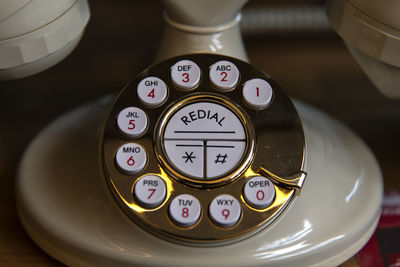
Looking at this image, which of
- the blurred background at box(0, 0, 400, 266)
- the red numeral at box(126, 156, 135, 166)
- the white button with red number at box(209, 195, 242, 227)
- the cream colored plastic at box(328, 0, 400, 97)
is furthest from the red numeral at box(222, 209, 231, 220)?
the blurred background at box(0, 0, 400, 266)

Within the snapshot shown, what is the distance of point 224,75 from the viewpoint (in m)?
0.56

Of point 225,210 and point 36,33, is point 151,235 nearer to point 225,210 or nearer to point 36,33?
point 225,210

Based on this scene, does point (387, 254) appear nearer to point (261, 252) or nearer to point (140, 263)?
point (261, 252)

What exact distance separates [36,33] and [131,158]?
0.16 meters

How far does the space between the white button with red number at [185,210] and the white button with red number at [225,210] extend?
2 cm

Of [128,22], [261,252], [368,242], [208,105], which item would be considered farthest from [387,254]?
[128,22]

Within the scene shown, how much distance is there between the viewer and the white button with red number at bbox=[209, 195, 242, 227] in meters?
0.49

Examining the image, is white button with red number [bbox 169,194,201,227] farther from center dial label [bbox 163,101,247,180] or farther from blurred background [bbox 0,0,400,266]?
blurred background [bbox 0,0,400,266]

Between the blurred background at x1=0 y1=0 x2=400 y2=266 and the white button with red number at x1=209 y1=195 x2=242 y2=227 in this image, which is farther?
the blurred background at x1=0 y1=0 x2=400 y2=266

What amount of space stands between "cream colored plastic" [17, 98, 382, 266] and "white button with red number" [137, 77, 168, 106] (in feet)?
0.33

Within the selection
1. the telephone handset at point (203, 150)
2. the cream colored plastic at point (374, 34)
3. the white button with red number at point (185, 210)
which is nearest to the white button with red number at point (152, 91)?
the telephone handset at point (203, 150)

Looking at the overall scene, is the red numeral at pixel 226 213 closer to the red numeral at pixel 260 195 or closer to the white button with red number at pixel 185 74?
the red numeral at pixel 260 195

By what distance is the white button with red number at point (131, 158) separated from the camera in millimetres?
508

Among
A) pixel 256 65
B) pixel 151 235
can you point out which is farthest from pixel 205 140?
pixel 256 65
